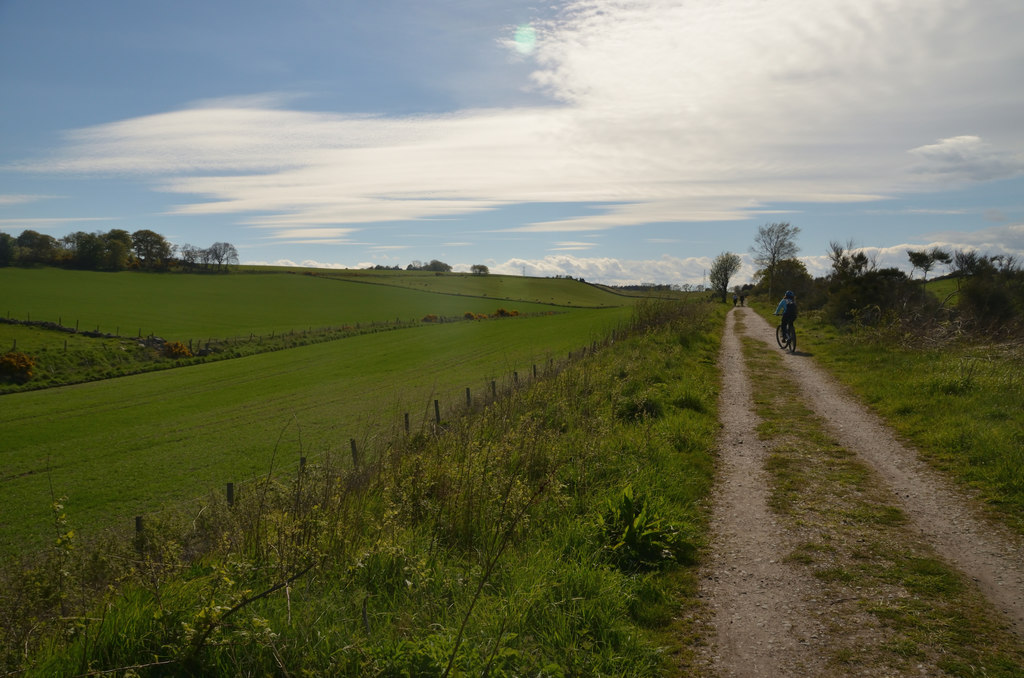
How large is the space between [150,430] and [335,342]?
94.3 feet

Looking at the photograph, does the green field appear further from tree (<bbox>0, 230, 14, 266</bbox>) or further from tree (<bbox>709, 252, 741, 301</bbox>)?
tree (<bbox>709, 252, 741, 301</bbox>)

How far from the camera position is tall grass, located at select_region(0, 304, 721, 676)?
330cm

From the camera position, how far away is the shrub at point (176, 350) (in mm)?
48312

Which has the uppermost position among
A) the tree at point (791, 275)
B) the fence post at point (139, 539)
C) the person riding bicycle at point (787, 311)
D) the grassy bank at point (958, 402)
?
the tree at point (791, 275)

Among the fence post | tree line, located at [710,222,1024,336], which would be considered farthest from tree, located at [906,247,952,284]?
the fence post

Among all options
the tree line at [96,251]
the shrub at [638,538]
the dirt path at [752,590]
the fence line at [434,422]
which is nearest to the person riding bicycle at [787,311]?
the fence line at [434,422]

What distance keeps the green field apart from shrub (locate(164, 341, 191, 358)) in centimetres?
507

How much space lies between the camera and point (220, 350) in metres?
50.8

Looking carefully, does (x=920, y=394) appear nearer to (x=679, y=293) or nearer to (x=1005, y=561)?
(x=1005, y=561)

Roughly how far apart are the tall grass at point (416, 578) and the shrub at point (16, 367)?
41.0 m

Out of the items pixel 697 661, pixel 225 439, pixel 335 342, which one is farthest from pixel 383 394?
pixel 697 661

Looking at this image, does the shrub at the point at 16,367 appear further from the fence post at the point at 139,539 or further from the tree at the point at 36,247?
the tree at the point at 36,247

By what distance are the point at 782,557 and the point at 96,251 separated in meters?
117

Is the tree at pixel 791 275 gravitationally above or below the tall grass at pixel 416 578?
above
